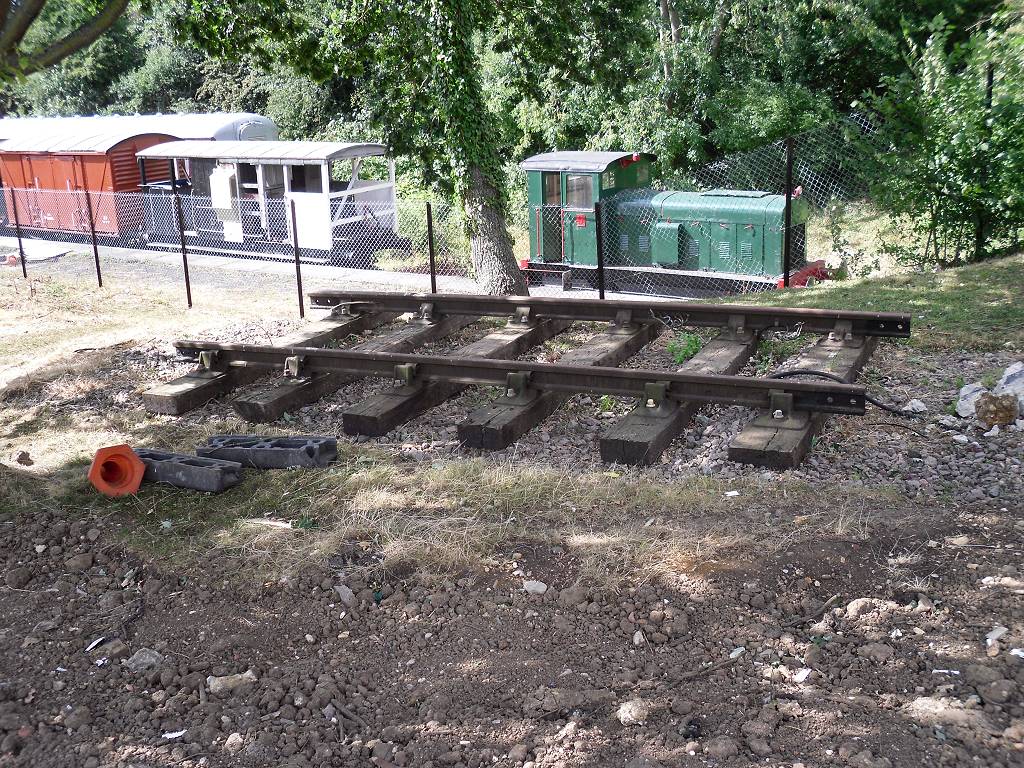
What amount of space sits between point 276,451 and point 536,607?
8.54ft

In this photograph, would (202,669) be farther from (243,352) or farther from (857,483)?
(243,352)

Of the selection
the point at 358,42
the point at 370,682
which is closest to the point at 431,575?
the point at 370,682

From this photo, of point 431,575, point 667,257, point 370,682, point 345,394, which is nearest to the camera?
point 370,682

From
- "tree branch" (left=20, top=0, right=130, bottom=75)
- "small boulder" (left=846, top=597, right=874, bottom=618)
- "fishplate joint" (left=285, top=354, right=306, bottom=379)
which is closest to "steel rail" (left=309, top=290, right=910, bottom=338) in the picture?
"fishplate joint" (left=285, top=354, right=306, bottom=379)

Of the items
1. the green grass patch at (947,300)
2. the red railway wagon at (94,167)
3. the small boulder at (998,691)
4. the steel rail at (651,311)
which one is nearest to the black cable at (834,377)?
the steel rail at (651,311)

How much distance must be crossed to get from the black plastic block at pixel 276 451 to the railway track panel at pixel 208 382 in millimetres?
1488

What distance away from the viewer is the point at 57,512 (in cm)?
607

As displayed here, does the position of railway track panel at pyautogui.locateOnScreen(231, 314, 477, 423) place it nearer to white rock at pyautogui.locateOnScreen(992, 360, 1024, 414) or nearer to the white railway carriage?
white rock at pyautogui.locateOnScreen(992, 360, 1024, 414)

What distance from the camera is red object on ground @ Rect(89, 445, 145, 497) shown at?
6230 mm

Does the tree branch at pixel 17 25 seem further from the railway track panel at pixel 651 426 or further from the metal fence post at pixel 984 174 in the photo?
the metal fence post at pixel 984 174

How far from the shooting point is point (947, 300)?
32.3 ft

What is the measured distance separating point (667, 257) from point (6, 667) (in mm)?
13016

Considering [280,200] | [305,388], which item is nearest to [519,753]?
[305,388]

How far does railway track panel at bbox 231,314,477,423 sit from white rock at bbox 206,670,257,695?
12.3 ft
